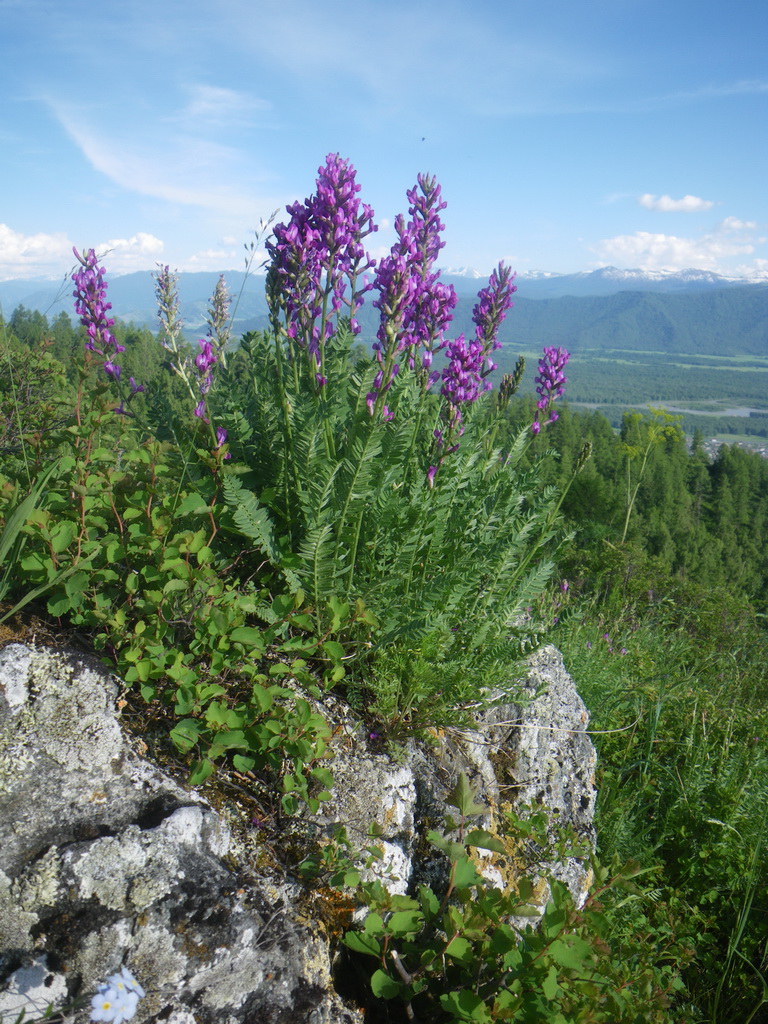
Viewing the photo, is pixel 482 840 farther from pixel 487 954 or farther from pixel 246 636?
pixel 246 636

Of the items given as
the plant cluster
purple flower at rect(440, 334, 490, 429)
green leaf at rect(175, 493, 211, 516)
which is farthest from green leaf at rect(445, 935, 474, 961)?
purple flower at rect(440, 334, 490, 429)

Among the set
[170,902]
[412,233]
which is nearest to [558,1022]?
[170,902]

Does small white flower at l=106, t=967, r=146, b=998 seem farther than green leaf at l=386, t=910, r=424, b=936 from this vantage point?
No

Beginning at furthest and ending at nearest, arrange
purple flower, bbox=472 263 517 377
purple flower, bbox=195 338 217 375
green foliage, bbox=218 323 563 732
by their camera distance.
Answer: purple flower, bbox=472 263 517 377, purple flower, bbox=195 338 217 375, green foliage, bbox=218 323 563 732

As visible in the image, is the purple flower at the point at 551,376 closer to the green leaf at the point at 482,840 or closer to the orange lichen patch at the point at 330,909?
the green leaf at the point at 482,840

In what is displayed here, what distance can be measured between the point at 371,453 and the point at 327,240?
1123 mm

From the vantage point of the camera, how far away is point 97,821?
173 cm

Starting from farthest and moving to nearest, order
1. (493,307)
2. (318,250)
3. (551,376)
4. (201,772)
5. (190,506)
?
1. (551,376)
2. (493,307)
3. (318,250)
4. (190,506)
5. (201,772)

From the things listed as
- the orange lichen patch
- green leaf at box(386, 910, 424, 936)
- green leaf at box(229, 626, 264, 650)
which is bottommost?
the orange lichen patch

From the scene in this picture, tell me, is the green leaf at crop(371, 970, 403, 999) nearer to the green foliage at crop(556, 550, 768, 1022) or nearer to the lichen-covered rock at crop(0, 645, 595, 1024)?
the lichen-covered rock at crop(0, 645, 595, 1024)

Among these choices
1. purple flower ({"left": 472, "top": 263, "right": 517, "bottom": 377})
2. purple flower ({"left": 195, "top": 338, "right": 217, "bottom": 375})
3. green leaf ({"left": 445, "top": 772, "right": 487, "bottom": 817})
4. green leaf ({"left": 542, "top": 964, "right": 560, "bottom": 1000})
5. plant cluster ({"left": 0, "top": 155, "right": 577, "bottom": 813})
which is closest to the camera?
green leaf ({"left": 542, "top": 964, "right": 560, "bottom": 1000})

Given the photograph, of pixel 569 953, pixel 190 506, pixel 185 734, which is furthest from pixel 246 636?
pixel 569 953

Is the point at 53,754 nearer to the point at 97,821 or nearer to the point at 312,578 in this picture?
the point at 97,821

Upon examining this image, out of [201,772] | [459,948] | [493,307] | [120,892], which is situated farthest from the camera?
[493,307]
